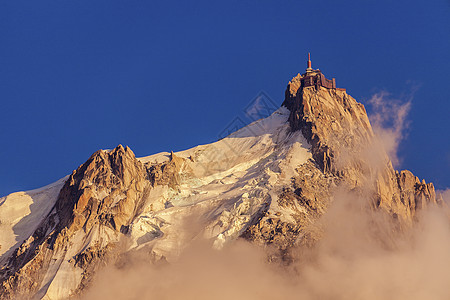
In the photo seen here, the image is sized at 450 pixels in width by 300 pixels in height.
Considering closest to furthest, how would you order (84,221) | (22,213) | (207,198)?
(84,221), (207,198), (22,213)

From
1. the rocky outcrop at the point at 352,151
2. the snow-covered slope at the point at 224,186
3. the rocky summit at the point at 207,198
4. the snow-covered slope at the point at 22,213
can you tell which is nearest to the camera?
the rocky summit at the point at 207,198

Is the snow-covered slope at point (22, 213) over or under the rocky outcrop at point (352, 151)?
under

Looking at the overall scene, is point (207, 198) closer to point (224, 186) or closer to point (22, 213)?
point (224, 186)

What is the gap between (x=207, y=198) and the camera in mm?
171875

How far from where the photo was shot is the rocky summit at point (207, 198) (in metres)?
156

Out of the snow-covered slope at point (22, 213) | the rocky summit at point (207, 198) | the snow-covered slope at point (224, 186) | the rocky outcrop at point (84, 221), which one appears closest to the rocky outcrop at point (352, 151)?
the rocky summit at point (207, 198)

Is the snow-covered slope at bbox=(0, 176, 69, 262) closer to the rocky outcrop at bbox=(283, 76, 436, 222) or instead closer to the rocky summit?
the rocky summit

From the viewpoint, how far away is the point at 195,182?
181 metres

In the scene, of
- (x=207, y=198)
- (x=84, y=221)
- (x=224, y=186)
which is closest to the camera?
(x=84, y=221)

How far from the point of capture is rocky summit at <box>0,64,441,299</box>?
155625 mm

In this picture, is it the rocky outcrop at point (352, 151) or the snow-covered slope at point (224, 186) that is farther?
the rocky outcrop at point (352, 151)

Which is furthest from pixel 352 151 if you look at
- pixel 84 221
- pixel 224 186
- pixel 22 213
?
pixel 22 213

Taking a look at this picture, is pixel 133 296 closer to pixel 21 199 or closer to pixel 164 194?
pixel 164 194

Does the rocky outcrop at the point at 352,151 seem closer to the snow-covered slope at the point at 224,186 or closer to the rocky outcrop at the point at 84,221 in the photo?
the snow-covered slope at the point at 224,186
